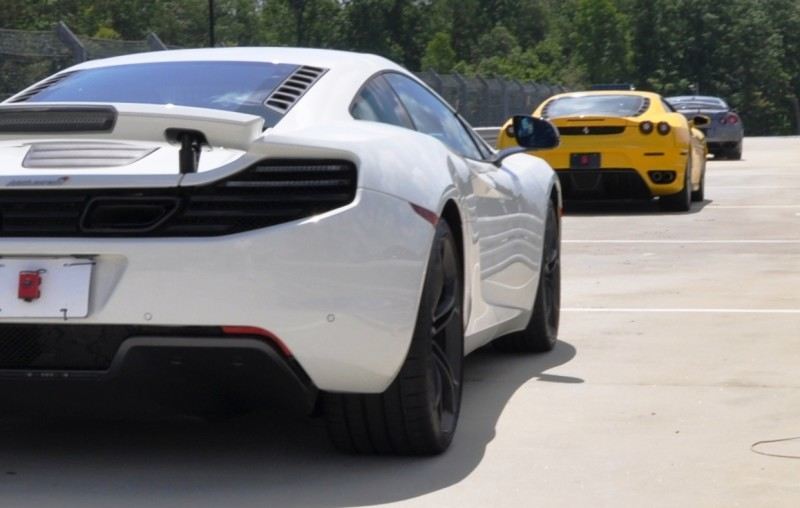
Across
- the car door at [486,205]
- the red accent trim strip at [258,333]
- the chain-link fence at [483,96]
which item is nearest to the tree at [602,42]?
the chain-link fence at [483,96]

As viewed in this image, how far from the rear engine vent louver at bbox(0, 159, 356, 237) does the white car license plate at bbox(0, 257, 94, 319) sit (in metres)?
0.09

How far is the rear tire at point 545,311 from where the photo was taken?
7430mm

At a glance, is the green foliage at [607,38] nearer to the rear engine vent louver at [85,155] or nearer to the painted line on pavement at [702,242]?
the painted line on pavement at [702,242]

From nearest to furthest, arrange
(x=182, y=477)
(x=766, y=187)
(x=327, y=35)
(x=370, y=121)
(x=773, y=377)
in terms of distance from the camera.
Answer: (x=182, y=477)
(x=370, y=121)
(x=773, y=377)
(x=766, y=187)
(x=327, y=35)

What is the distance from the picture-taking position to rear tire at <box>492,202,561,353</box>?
7.43m

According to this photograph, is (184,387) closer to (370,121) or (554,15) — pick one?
(370,121)

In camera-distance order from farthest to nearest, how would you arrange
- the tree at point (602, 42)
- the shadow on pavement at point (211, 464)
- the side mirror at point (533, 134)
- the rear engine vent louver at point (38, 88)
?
the tree at point (602, 42) → the side mirror at point (533, 134) → the rear engine vent louver at point (38, 88) → the shadow on pavement at point (211, 464)

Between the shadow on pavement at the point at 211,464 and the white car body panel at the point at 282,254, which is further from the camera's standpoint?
the shadow on pavement at the point at 211,464

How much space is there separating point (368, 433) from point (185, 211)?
96 cm

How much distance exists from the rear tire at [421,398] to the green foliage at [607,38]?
9340 cm

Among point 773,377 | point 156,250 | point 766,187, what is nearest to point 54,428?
point 156,250

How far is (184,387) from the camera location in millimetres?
4824

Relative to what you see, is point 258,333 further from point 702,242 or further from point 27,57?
point 27,57

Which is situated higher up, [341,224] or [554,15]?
[341,224]
